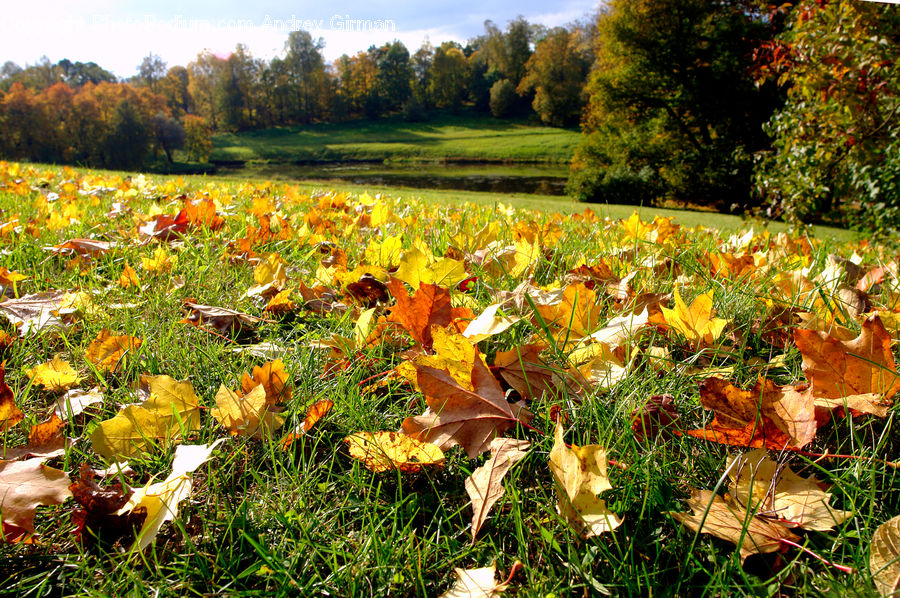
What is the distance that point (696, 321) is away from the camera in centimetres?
109

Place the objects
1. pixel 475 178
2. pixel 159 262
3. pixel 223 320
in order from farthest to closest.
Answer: pixel 475 178
pixel 159 262
pixel 223 320

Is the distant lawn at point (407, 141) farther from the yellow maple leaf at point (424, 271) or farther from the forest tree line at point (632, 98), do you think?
the yellow maple leaf at point (424, 271)

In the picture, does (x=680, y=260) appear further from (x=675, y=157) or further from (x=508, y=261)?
(x=675, y=157)

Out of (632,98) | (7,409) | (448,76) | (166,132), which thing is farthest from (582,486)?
(448,76)

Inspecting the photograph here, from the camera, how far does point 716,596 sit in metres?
0.60

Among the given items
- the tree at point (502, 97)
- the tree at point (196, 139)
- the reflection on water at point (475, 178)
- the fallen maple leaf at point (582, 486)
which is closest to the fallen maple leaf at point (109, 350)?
the fallen maple leaf at point (582, 486)

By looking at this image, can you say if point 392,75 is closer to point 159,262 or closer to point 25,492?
point 159,262

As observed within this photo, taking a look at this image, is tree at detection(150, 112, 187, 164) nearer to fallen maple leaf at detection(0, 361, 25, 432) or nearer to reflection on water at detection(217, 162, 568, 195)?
reflection on water at detection(217, 162, 568, 195)

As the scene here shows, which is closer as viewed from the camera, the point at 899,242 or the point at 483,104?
the point at 899,242

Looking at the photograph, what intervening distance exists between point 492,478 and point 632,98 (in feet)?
87.3

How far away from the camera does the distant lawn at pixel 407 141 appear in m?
48.9

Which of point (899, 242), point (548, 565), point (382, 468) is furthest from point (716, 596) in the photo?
point (899, 242)

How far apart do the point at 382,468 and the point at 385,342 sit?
0.44 meters

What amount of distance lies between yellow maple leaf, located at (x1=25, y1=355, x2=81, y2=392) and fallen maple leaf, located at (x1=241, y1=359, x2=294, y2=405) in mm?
385
